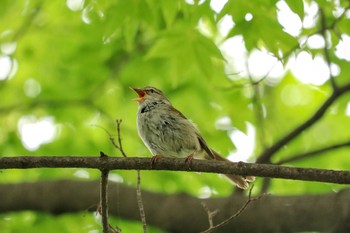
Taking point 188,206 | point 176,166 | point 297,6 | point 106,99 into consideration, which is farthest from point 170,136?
point 106,99

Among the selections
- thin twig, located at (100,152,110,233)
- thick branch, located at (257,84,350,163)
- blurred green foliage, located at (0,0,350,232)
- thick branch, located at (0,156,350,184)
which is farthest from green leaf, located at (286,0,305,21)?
blurred green foliage, located at (0,0,350,232)

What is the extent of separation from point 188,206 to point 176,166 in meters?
2.02

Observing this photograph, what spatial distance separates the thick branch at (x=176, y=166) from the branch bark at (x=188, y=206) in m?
1.89

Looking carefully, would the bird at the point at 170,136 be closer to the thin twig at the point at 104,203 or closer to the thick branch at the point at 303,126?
the thick branch at the point at 303,126

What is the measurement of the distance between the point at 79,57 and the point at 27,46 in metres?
1.04

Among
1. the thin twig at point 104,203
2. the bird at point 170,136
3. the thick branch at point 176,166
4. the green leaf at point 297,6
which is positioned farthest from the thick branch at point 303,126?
the thin twig at point 104,203

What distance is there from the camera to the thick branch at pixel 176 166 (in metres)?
3.79

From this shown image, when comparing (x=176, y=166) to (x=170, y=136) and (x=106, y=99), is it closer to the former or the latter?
(x=170, y=136)

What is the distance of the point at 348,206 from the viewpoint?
564 cm

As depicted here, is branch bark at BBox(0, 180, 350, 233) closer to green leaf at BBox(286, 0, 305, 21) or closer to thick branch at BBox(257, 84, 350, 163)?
thick branch at BBox(257, 84, 350, 163)

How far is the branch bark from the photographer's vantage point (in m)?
5.79

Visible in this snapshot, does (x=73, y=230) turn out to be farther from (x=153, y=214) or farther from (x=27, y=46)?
(x=27, y=46)

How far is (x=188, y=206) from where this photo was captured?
6234 mm

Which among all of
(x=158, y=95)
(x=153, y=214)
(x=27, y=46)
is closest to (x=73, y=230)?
(x=153, y=214)
